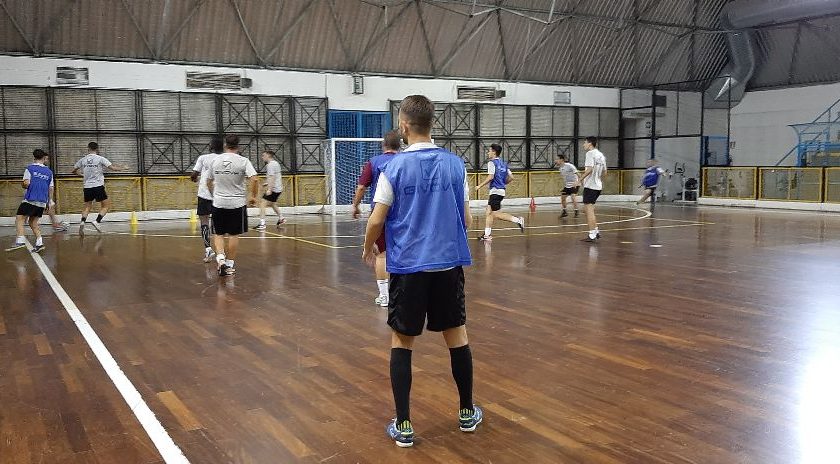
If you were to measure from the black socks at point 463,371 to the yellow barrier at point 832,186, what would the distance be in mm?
22577

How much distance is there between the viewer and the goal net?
2394cm

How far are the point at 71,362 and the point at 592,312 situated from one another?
15.4 feet

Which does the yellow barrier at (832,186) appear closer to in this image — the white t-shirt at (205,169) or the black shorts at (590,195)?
the black shorts at (590,195)

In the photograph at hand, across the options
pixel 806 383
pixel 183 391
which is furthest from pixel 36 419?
pixel 806 383

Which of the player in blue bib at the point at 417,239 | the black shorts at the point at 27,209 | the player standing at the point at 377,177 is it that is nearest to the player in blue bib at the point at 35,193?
the black shorts at the point at 27,209

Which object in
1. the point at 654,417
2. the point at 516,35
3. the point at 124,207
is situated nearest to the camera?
the point at 654,417

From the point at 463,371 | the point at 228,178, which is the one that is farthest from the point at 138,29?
the point at 463,371

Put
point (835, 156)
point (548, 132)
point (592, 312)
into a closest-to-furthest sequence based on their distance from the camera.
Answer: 1. point (592, 312)
2. point (835, 156)
3. point (548, 132)

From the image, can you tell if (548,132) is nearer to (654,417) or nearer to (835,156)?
(835,156)

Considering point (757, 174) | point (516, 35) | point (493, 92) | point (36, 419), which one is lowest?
point (36, 419)

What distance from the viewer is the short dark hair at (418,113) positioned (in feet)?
12.9

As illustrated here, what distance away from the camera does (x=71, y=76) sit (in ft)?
67.2

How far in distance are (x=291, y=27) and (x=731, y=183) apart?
15893 mm

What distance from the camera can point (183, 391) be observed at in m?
4.90
